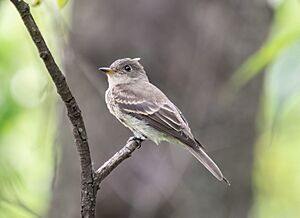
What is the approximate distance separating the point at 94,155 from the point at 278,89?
2807 millimetres

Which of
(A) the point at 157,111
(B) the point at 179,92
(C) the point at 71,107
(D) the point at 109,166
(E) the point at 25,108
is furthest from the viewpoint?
(E) the point at 25,108

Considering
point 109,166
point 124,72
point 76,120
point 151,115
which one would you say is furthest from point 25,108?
point 76,120

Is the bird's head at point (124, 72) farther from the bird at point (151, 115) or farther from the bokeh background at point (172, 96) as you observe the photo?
the bokeh background at point (172, 96)

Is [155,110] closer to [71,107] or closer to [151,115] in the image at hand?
[151,115]

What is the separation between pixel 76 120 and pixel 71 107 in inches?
1.7

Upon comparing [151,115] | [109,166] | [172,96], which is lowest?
[172,96]

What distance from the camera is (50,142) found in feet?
16.8

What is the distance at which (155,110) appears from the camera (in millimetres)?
3668

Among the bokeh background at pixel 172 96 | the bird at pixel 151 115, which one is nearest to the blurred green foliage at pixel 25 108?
the bokeh background at pixel 172 96

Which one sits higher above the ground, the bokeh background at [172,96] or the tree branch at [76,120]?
the tree branch at [76,120]

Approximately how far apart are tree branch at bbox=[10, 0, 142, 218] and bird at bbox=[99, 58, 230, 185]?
55.6 inches

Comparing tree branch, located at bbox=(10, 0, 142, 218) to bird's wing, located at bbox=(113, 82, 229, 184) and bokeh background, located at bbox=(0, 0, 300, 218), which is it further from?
bokeh background, located at bbox=(0, 0, 300, 218)

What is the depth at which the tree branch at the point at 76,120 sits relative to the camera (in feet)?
5.07

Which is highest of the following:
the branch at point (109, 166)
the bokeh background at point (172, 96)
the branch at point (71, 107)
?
the branch at point (71, 107)
